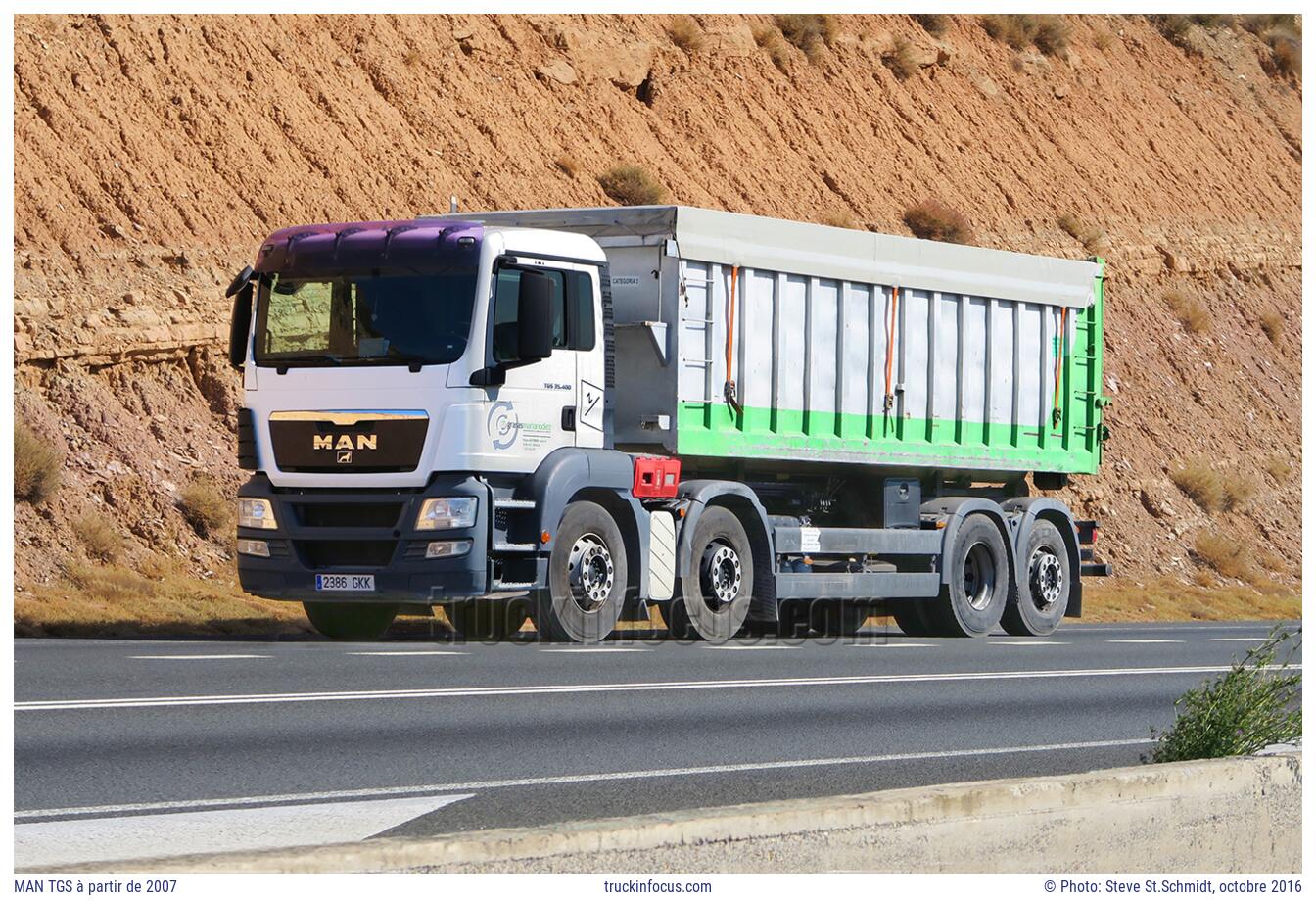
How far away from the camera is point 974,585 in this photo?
2203 centimetres

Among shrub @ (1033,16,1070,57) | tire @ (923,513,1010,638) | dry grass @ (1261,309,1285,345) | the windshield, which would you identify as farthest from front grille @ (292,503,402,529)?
shrub @ (1033,16,1070,57)

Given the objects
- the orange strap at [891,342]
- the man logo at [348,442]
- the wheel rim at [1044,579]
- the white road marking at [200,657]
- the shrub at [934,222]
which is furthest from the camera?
the shrub at [934,222]

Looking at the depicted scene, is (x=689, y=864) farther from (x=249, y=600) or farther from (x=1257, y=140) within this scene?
(x=1257, y=140)

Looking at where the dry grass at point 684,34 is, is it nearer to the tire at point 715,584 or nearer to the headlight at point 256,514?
the tire at point 715,584

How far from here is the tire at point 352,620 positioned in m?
19.3

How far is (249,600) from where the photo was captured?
23.9m

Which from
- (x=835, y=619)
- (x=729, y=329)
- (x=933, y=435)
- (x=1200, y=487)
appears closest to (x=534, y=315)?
(x=729, y=329)

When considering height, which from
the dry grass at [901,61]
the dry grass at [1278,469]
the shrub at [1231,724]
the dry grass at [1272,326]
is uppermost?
the dry grass at [901,61]

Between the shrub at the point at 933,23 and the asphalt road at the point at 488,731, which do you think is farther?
the shrub at the point at 933,23

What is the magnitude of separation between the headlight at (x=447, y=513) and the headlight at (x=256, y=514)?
136 centimetres

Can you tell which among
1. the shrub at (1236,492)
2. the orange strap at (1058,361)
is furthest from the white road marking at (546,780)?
the shrub at (1236,492)

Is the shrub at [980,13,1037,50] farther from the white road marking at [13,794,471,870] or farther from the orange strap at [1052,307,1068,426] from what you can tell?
the white road marking at [13,794,471,870]

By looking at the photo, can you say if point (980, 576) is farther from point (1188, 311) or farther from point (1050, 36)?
point (1050, 36)
